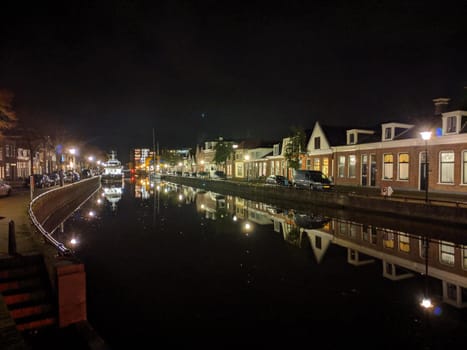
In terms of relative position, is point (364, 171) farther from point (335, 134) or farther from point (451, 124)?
point (451, 124)

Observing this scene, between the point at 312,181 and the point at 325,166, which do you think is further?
the point at 325,166

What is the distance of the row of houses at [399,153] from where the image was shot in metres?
26.5

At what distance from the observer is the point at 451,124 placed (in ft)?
88.8

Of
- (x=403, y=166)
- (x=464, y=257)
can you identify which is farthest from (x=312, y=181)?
(x=464, y=257)

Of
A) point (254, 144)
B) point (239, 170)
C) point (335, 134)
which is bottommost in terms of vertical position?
point (239, 170)

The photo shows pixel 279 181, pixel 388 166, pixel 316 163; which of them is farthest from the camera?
pixel 316 163

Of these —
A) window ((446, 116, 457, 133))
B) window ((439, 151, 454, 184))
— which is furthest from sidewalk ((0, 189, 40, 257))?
window ((446, 116, 457, 133))

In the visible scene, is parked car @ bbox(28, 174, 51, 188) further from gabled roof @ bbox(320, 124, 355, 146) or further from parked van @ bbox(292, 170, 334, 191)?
gabled roof @ bbox(320, 124, 355, 146)

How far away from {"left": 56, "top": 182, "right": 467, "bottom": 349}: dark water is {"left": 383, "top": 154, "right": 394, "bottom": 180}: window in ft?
63.7

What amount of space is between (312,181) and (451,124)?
12666 mm

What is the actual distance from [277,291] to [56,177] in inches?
1970

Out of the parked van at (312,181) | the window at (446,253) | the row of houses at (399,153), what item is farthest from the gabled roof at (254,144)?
the window at (446,253)

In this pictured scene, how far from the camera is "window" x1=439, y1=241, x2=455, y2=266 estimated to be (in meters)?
12.6

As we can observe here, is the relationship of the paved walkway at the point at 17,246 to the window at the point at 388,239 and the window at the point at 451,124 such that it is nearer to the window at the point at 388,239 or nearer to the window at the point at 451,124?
the window at the point at 388,239
